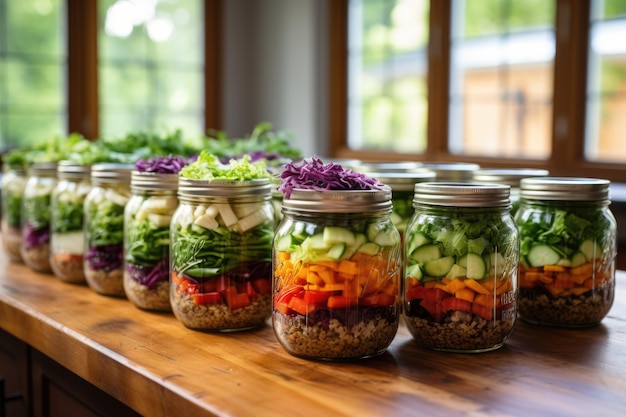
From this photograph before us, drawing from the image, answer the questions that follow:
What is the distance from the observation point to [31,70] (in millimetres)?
4559

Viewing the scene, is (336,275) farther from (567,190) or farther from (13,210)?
(13,210)

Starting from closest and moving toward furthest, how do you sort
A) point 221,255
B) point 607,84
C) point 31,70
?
point 221,255 < point 607,84 < point 31,70

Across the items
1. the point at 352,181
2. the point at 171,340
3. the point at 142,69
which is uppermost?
the point at 142,69

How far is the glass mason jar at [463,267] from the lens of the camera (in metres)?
1.01

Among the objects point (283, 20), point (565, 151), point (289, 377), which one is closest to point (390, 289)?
point (289, 377)

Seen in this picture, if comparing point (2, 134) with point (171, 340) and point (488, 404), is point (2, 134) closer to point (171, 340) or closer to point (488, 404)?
point (171, 340)

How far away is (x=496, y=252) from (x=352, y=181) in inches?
8.6

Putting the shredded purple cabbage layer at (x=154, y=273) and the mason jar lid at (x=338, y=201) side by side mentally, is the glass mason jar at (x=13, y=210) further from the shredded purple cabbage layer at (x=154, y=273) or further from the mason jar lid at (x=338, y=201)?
the mason jar lid at (x=338, y=201)

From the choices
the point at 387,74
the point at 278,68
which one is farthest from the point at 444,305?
the point at 278,68

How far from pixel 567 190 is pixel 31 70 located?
409 centimetres

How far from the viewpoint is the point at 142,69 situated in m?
5.09

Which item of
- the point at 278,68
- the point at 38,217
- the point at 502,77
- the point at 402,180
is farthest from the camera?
the point at 278,68

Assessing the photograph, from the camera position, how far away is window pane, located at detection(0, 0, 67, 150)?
175 inches

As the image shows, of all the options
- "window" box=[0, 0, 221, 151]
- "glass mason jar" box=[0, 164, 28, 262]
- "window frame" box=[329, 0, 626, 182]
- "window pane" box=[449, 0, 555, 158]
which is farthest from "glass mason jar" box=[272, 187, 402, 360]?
"window" box=[0, 0, 221, 151]
